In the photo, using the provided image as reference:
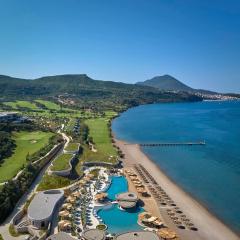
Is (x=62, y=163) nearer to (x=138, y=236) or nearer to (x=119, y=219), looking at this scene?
(x=119, y=219)

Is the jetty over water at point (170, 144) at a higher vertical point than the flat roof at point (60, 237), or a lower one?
higher

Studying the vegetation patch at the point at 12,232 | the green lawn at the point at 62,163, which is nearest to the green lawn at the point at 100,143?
the green lawn at the point at 62,163

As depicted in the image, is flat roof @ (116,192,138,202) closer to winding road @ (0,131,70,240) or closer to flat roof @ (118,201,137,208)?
flat roof @ (118,201,137,208)

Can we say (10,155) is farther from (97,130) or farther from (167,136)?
(167,136)

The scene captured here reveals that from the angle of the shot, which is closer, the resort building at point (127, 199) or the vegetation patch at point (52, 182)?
the resort building at point (127, 199)

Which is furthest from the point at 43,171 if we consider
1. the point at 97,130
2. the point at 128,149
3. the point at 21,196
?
the point at 97,130

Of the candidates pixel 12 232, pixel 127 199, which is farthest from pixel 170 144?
pixel 12 232

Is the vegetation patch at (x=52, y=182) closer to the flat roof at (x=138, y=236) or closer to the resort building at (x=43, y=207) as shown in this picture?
the resort building at (x=43, y=207)
